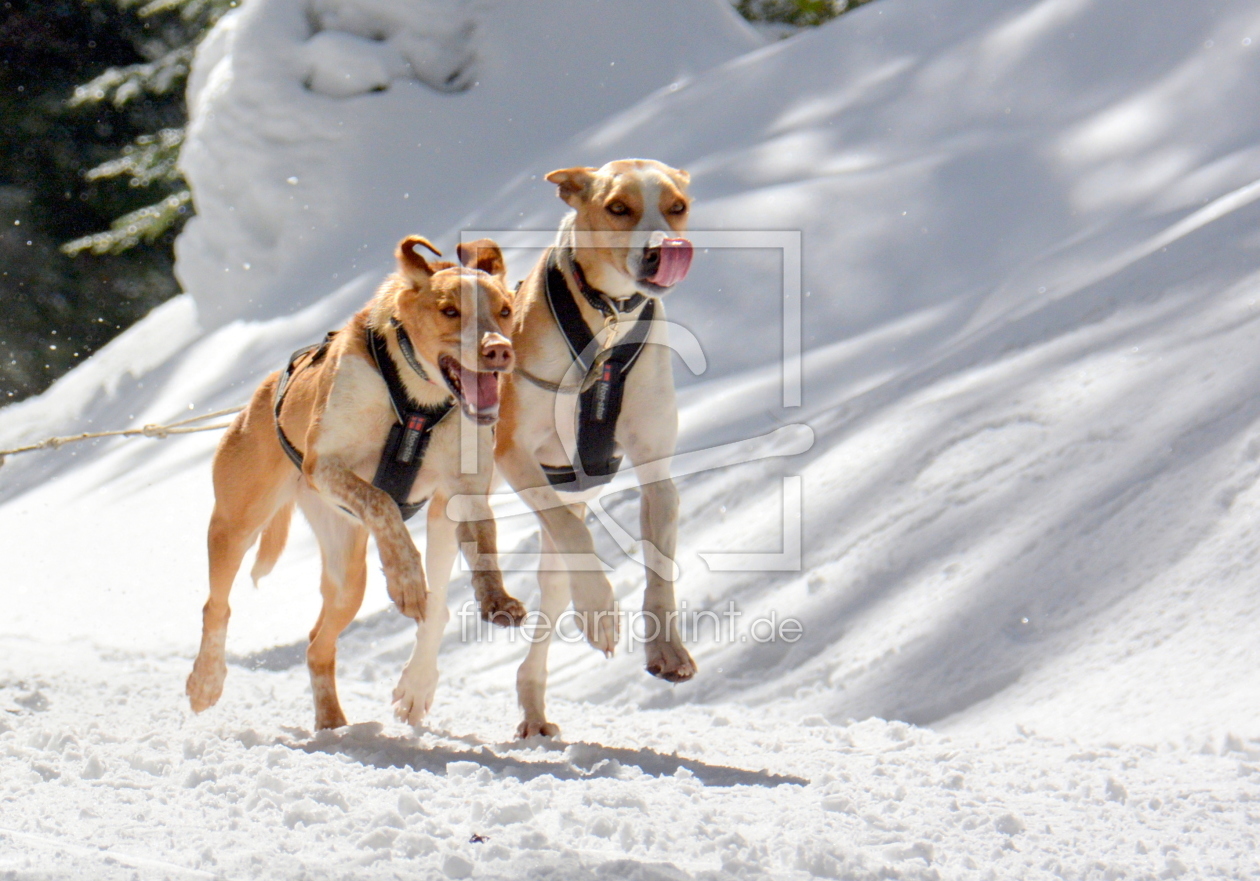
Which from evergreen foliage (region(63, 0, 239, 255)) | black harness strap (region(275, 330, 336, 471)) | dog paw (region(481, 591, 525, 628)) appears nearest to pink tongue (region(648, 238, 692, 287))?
dog paw (region(481, 591, 525, 628))

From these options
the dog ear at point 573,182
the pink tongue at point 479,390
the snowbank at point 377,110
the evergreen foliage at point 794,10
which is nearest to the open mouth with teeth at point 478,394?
the pink tongue at point 479,390

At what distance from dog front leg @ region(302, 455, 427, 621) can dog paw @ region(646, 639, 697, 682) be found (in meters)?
0.69

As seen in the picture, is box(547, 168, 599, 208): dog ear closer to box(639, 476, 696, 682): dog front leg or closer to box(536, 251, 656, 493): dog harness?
box(536, 251, 656, 493): dog harness

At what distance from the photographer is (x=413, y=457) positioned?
3.67m

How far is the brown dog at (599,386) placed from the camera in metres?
3.66

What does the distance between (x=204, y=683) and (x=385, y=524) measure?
1.11m

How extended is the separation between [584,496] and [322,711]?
3.69 feet

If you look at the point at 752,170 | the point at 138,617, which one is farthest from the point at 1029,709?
the point at 752,170

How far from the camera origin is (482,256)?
370 centimetres

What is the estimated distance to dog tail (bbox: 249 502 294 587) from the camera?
14.7 ft

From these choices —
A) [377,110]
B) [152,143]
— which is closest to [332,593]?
[377,110]

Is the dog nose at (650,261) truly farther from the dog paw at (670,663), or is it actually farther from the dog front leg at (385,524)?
the dog paw at (670,663)

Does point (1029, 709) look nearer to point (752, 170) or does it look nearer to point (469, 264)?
point (469, 264)

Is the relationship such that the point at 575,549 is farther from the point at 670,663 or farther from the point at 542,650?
the point at 542,650
